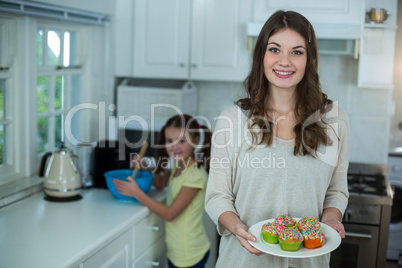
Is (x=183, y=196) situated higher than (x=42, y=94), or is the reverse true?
(x=42, y=94)

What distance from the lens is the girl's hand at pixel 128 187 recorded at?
2.30m

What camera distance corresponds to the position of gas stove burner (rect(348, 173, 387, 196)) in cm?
276

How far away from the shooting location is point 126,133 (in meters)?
2.94

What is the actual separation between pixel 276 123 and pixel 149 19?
1.64 m

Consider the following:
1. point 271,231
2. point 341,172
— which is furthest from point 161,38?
point 271,231

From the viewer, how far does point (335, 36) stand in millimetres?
2799

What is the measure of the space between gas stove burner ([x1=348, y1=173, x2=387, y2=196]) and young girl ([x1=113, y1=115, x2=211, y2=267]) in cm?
91

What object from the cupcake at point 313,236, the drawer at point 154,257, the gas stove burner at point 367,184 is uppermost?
the cupcake at point 313,236

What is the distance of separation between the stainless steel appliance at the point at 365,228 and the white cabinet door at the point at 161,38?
1.22 metres

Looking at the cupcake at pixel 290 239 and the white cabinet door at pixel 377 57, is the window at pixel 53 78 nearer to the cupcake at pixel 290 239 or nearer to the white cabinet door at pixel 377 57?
the cupcake at pixel 290 239

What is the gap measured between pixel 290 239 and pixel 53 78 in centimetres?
174

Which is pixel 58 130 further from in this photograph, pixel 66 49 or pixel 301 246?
pixel 301 246

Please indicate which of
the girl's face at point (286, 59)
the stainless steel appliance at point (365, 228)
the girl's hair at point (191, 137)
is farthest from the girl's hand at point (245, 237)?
the stainless steel appliance at point (365, 228)

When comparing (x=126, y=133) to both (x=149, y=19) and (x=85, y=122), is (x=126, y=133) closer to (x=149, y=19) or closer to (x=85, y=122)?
(x=85, y=122)
